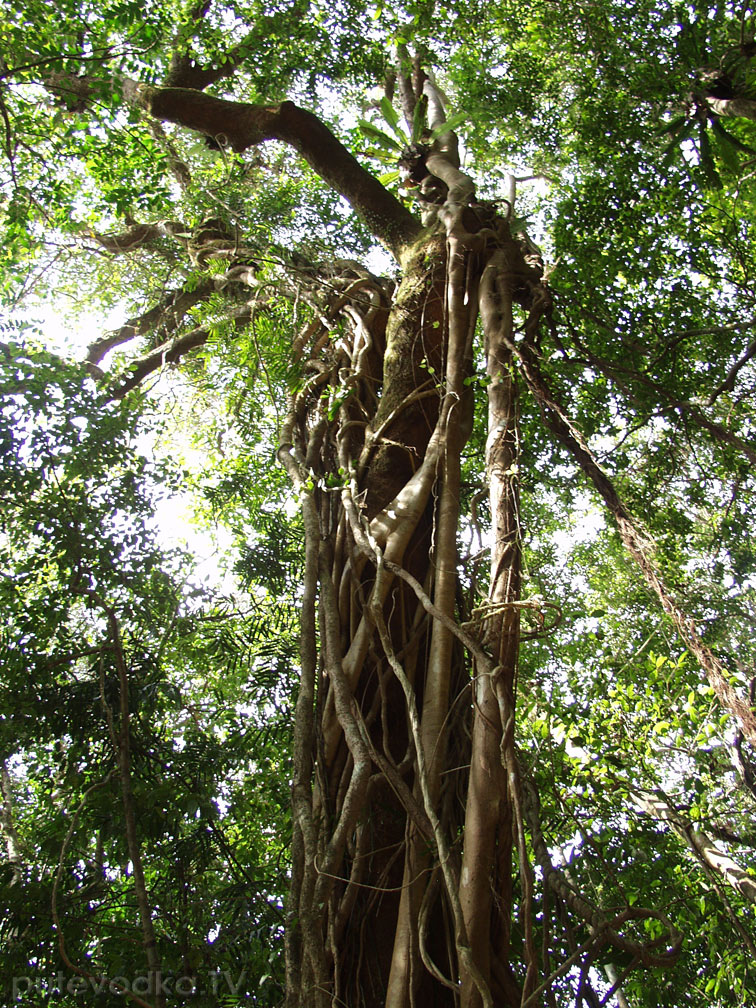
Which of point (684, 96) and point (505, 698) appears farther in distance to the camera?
point (684, 96)

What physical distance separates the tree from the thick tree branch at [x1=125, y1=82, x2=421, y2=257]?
0.06 ft

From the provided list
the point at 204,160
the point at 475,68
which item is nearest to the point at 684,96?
the point at 475,68

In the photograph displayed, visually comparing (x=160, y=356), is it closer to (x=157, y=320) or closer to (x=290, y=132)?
(x=157, y=320)

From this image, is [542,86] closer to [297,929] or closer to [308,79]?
[308,79]

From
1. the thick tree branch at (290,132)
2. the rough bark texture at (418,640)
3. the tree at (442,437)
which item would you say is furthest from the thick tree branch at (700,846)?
the thick tree branch at (290,132)

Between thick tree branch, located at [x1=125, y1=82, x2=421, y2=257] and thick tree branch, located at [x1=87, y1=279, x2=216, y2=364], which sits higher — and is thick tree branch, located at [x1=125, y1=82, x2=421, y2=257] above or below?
below

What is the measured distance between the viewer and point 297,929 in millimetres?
1697

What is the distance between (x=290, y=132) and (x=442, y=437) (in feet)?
7.53

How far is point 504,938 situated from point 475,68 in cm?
617

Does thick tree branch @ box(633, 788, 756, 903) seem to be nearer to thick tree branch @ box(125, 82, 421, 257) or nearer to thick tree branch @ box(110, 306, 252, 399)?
thick tree branch @ box(125, 82, 421, 257)

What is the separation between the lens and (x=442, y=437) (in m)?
2.46

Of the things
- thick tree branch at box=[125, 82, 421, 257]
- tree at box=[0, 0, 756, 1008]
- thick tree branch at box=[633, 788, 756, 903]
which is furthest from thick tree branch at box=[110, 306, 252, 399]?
thick tree branch at box=[633, 788, 756, 903]

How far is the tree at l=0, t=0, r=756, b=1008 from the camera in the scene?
1.77 meters

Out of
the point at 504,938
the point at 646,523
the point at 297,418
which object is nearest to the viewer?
the point at 504,938
